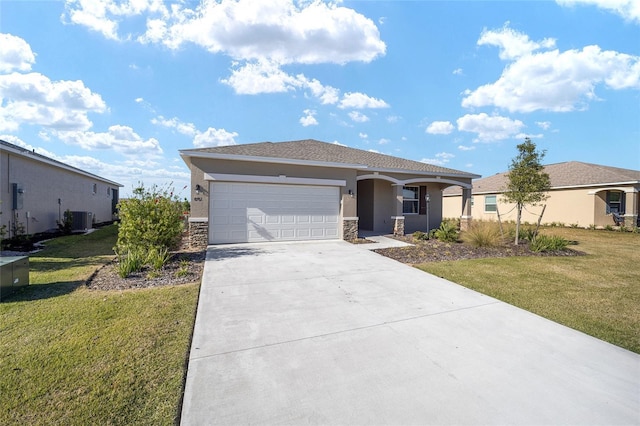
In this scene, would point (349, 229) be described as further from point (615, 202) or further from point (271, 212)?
point (615, 202)

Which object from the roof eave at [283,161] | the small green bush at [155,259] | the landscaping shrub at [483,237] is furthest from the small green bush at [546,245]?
the small green bush at [155,259]

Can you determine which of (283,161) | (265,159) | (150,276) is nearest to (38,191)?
(265,159)

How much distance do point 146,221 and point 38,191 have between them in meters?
9.66

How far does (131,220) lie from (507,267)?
10444mm

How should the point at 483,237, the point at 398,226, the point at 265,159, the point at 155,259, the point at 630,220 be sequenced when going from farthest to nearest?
A: the point at 630,220, the point at 398,226, the point at 265,159, the point at 483,237, the point at 155,259

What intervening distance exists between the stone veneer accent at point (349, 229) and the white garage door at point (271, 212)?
16.1 inches

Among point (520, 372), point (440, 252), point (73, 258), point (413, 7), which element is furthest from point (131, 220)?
point (413, 7)

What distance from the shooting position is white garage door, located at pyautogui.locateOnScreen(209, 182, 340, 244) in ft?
34.8

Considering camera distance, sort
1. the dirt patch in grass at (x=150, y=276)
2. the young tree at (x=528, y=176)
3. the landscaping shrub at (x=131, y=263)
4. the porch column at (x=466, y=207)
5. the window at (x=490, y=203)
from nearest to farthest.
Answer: the dirt patch in grass at (x=150, y=276)
the landscaping shrub at (x=131, y=263)
the young tree at (x=528, y=176)
the porch column at (x=466, y=207)
the window at (x=490, y=203)

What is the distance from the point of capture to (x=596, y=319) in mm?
4367

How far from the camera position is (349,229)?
1219cm

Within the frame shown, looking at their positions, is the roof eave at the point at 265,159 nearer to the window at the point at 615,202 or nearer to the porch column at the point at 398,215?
the porch column at the point at 398,215

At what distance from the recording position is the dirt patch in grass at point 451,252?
879cm

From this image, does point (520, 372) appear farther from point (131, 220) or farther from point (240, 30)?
point (240, 30)
